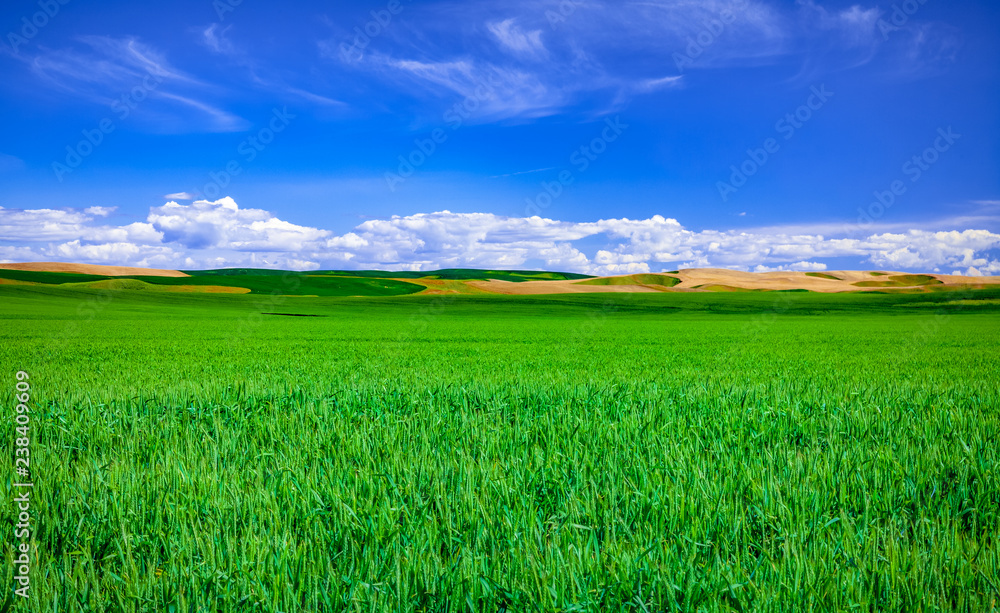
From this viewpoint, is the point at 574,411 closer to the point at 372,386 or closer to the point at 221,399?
the point at 372,386

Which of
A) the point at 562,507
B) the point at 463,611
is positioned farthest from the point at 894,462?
the point at 463,611

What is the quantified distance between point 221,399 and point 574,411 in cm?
505

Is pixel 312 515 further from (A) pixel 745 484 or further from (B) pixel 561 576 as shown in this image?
(A) pixel 745 484

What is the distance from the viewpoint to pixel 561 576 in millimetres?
2525

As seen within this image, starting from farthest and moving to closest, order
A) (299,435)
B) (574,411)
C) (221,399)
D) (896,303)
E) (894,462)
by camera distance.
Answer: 1. (896,303)
2. (221,399)
3. (574,411)
4. (299,435)
5. (894,462)

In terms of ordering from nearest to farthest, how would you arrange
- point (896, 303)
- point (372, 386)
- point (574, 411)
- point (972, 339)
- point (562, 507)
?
point (562, 507) → point (574, 411) → point (372, 386) → point (972, 339) → point (896, 303)

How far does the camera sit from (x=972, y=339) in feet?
77.3

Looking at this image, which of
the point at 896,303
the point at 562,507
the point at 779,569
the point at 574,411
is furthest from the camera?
the point at 896,303

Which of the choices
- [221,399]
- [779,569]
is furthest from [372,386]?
[779,569]

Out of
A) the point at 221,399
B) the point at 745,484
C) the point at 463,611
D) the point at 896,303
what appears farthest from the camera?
the point at 896,303

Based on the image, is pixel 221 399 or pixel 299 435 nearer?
pixel 299 435

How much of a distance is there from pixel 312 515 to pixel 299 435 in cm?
220

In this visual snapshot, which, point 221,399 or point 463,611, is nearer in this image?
point 463,611

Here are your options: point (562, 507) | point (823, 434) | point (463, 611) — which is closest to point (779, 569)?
point (562, 507)
